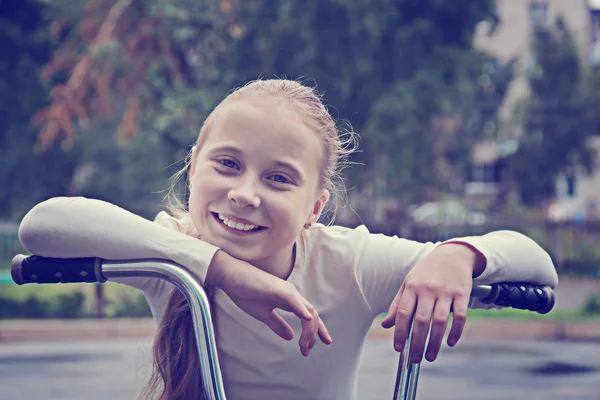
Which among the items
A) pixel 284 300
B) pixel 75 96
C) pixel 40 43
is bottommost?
pixel 284 300

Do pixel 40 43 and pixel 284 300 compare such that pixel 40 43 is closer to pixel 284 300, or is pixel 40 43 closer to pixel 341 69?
pixel 341 69

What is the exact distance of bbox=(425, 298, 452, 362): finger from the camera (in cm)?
136

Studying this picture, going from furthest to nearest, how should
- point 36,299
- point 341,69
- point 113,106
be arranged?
point 113,106
point 341,69
point 36,299

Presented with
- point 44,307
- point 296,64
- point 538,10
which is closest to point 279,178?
point 44,307

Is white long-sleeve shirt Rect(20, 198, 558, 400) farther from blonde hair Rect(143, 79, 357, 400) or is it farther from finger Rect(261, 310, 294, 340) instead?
finger Rect(261, 310, 294, 340)

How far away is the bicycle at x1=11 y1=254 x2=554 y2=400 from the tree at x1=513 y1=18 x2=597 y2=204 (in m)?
21.6

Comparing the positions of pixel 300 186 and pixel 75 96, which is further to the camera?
pixel 75 96

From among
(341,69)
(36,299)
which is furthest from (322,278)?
(341,69)

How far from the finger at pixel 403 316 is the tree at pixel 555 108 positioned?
2160 centimetres

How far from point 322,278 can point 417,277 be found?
1.40 feet

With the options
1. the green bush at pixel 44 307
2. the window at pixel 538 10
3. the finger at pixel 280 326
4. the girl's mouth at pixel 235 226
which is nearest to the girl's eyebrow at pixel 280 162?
the girl's mouth at pixel 235 226

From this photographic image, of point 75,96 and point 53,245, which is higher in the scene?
point 75,96

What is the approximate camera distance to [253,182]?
1.64 meters

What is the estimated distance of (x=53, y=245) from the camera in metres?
1.50
